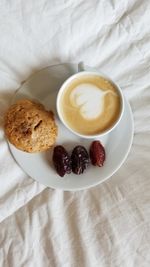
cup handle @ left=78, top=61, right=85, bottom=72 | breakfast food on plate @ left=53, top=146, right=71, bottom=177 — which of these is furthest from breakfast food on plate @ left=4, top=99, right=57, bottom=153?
cup handle @ left=78, top=61, right=85, bottom=72

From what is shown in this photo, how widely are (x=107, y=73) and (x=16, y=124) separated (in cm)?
26

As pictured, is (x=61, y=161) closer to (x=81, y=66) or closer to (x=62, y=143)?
(x=62, y=143)

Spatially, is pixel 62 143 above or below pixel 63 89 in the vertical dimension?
below

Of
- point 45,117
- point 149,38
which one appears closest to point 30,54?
point 45,117

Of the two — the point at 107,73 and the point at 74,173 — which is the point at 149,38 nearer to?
the point at 107,73

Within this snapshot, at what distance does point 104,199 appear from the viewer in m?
0.81

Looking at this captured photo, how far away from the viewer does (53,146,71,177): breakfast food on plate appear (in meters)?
0.80

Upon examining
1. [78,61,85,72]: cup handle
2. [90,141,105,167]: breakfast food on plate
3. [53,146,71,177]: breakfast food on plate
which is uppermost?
[78,61,85,72]: cup handle

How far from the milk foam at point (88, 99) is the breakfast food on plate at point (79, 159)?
0.25 ft

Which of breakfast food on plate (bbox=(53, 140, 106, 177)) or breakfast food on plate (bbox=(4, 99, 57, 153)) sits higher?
breakfast food on plate (bbox=(4, 99, 57, 153))

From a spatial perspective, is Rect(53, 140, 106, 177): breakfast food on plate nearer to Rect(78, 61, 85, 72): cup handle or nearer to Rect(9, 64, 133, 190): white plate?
Rect(9, 64, 133, 190): white plate

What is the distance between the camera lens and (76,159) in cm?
80

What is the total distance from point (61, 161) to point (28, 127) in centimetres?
10

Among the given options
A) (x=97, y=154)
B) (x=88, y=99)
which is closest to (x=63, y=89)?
(x=88, y=99)
